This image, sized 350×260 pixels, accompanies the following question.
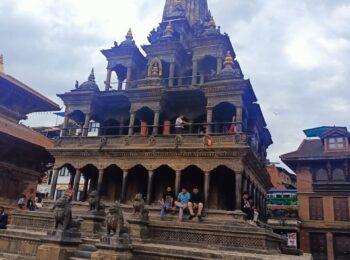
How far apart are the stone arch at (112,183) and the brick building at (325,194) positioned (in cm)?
1695

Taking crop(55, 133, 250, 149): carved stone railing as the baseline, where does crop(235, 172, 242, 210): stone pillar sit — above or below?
below

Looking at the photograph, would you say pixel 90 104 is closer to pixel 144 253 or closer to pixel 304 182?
pixel 144 253

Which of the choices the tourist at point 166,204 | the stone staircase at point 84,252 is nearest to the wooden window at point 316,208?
the tourist at point 166,204

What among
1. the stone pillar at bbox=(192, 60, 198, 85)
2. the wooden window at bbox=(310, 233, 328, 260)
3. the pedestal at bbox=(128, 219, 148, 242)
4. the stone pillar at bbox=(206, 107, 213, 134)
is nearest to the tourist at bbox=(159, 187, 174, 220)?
the pedestal at bbox=(128, 219, 148, 242)

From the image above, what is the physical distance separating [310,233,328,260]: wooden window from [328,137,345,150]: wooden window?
8190 millimetres

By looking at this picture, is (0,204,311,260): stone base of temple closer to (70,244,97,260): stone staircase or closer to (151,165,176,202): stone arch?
(70,244,97,260): stone staircase

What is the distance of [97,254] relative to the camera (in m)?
12.9

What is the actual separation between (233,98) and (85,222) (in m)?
11.4

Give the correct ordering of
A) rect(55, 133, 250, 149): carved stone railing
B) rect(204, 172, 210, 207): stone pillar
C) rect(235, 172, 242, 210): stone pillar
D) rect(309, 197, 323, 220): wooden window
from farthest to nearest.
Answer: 1. rect(309, 197, 323, 220): wooden window
2. rect(55, 133, 250, 149): carved stone railing
3. rect(204, 172, 210, 207): stone pillar
4. rect(235, 172, 242, 210): stone pillar

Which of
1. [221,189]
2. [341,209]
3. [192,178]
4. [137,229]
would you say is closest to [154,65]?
[192,178]

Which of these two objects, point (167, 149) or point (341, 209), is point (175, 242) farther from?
point (341, 209)

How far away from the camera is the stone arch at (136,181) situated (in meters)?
24.6

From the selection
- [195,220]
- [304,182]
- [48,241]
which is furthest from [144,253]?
[304,182]

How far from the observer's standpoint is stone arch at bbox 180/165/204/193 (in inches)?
909
